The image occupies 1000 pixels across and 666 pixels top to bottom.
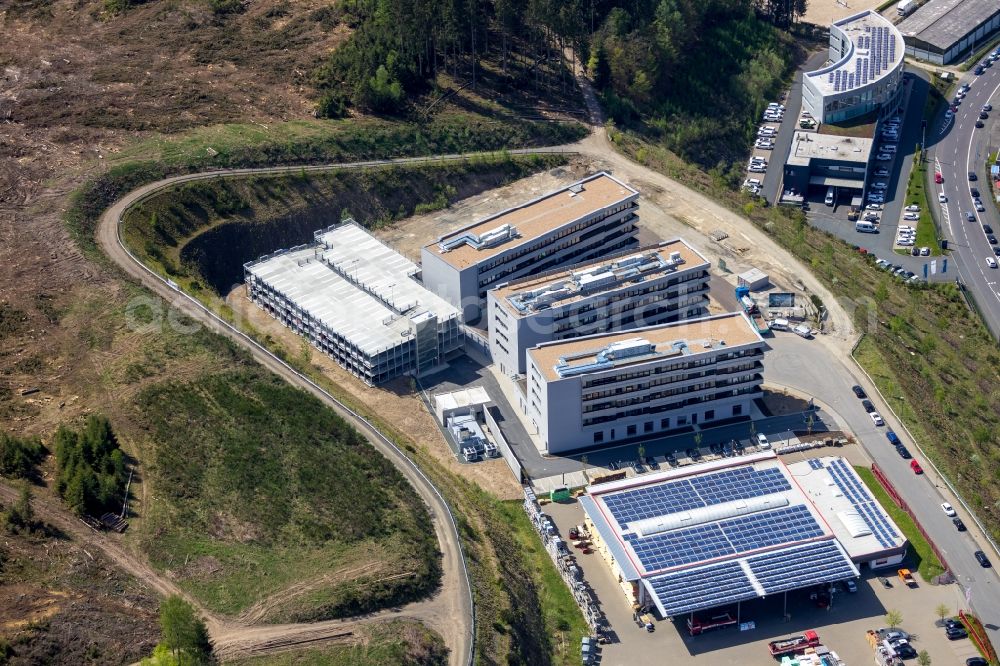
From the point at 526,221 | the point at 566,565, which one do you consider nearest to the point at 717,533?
the point at 566,565

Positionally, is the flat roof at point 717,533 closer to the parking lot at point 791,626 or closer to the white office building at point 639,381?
the parking lot at point 791,626

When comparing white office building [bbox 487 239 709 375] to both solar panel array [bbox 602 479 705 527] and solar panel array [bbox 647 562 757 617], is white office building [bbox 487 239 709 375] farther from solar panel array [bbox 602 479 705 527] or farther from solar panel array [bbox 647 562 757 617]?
solar panel array [bbox 647 562 757 617]

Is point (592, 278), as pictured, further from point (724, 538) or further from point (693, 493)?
point (724, 538)

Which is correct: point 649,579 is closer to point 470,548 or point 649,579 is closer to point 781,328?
point 470,548

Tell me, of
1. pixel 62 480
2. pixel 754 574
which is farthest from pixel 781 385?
pixel 62 480

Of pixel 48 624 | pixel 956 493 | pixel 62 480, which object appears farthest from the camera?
pixel 956 493

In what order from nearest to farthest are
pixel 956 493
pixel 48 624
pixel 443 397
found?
pixel 48 624, pixel 956 493, pixel 443 397

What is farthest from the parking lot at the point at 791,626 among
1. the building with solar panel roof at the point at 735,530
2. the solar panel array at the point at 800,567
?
the solar panel array at the point at 800,567
